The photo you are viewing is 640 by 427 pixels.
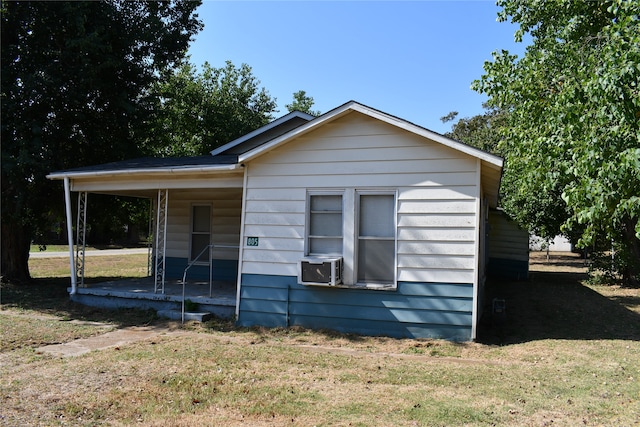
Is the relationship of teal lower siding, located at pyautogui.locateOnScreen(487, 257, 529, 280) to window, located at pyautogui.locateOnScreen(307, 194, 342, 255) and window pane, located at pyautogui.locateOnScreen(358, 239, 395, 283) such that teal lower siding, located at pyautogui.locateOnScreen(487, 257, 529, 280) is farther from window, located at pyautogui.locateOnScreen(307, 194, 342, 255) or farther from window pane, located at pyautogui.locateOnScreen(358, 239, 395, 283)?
window, located at pyautogui.locateOnScreen(307, 194, 342, 255)

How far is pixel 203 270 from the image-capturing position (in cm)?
1189

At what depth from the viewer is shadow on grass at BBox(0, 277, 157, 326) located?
8742 millimetres

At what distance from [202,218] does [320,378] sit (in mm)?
7464

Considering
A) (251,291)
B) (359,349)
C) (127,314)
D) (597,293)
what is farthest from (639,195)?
(597,293)

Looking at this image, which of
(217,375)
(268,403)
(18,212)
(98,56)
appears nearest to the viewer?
(268,403)

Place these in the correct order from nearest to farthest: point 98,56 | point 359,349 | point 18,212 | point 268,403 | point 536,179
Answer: point 268,403 < point 359,349 < point 536,179 < point 18,212 < point 98,56

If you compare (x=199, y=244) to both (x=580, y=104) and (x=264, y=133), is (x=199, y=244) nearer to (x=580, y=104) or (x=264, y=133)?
(x=264, y=133)

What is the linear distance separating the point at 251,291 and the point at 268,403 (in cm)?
362

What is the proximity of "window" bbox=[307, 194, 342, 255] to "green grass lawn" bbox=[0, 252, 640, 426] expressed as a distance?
1368 millimetres

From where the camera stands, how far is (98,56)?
38.9ft

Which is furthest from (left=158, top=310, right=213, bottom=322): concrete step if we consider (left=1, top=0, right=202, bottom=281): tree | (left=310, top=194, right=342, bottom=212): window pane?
(left=1, top=0, right=202, bottom=281): tree

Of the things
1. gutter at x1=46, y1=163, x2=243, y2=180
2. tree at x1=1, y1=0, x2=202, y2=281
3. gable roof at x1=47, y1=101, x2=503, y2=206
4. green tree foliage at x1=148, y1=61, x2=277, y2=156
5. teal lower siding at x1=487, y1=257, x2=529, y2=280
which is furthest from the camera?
green tree foliage at x1=148, y1=61, x2=277, y2=156

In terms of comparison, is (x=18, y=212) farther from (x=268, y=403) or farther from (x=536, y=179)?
(x=536, y=179)

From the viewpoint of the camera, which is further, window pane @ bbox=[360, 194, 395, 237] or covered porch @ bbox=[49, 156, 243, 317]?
covered porch @ bbox=[49, 156, 243, 317]
